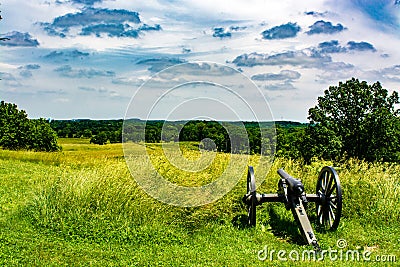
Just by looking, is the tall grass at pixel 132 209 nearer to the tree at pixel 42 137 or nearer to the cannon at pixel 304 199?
the cannon at pixel 304 199

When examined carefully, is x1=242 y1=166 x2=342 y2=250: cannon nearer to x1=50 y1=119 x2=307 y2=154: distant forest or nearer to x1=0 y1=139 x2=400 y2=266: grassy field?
x1=0 y1=139 x2=400 y2=266: grassy field

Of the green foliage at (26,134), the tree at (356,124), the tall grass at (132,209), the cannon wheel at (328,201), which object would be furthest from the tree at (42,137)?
Result: the cannon wheel at (328,201)

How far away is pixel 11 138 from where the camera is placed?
42938 mm

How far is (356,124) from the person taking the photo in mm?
20438

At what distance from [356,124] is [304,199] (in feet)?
45.3

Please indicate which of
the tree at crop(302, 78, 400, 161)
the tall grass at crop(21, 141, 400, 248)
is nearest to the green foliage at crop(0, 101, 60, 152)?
the tree at crop(302, 78, 400, 161)

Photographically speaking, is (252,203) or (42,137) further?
(42,137)

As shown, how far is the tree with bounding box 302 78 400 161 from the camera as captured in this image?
20.0 m

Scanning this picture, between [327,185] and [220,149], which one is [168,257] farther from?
[220,149]

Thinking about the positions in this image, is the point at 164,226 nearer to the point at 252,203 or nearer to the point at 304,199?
the point at 252,203

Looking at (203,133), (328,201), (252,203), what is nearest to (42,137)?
(203,133)

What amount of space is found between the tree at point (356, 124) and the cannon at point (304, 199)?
1175cm

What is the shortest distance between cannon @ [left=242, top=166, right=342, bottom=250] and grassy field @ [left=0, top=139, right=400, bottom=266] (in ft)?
0.85

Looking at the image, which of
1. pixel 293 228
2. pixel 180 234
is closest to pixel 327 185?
pixel 293 228
